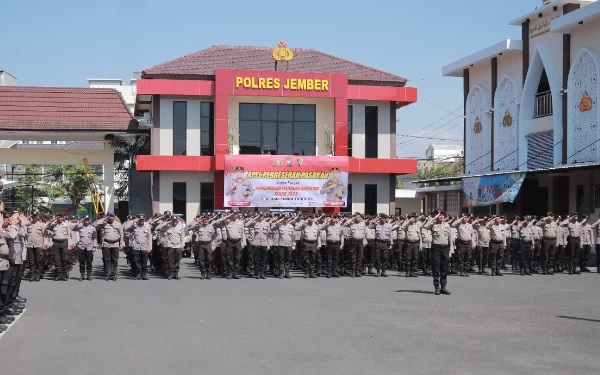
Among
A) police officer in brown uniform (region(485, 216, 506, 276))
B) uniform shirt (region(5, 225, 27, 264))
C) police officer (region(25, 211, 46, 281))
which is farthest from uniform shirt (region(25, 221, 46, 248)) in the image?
police officer in brown uniform (region(485, 216, 506, 276))

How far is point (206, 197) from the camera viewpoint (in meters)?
36.2

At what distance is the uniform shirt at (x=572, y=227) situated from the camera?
24.7 m

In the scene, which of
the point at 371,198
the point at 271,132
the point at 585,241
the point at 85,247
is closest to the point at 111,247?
the point at 85,247

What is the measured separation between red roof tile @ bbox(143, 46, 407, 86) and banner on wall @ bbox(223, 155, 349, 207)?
467 cm

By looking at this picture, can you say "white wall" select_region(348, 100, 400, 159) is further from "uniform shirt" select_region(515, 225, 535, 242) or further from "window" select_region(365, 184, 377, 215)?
"uniform shirt" select_region(515, 225, 535, 242)

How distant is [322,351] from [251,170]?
80.2 feet

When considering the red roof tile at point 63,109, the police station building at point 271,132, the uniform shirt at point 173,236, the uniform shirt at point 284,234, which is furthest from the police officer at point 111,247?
the red roof tile at point 63,109

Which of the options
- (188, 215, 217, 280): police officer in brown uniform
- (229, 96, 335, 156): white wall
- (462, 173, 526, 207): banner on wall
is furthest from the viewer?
(229, 96, 335, 156): white wall

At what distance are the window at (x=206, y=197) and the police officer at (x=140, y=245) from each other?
14.5m

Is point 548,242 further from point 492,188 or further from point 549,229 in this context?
point 492,188

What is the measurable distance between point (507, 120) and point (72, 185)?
3197 centimetres

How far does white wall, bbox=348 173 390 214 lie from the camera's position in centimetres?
3741

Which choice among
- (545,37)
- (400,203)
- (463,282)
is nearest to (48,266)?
(463,282)

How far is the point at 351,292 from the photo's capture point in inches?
687
